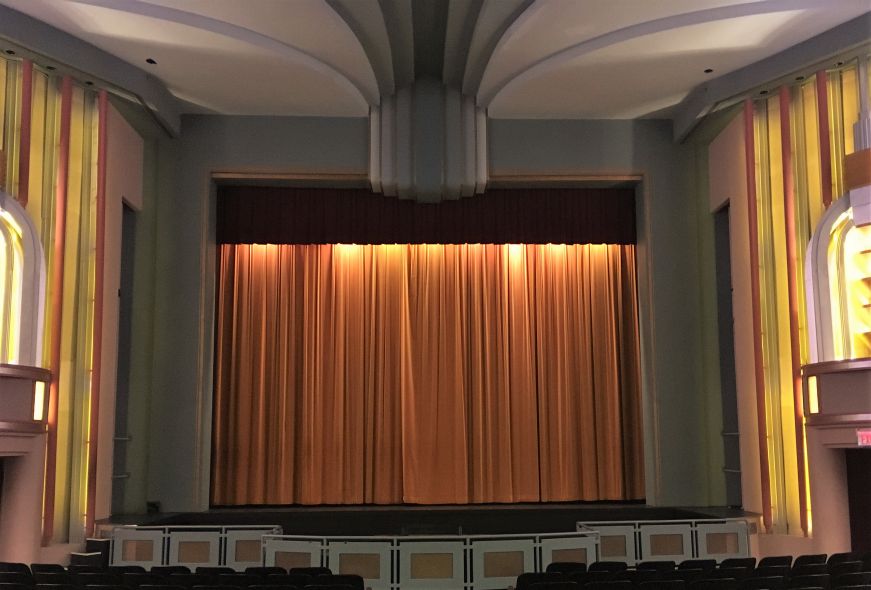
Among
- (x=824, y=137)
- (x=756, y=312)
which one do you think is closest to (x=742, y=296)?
(x=756, y=312)

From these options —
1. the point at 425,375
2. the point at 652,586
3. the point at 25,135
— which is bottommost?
the point at 652,586

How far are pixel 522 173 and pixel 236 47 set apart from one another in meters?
4.54

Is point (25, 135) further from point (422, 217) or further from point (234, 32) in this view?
point (422, 217)

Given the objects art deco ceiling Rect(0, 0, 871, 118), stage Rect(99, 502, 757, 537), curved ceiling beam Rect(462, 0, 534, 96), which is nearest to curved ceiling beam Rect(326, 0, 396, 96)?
art deco ceiling Rect(0, 0, 871, 118)

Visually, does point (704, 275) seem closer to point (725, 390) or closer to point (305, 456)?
point (725, 390)

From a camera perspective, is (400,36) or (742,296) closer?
(400,36)

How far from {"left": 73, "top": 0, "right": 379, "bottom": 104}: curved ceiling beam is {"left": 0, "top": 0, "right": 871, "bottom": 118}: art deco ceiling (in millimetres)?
14

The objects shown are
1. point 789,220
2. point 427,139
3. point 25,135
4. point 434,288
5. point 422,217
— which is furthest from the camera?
point 434,288

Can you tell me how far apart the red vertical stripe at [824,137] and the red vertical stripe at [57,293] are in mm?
8541

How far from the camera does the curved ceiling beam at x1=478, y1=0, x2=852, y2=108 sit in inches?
352

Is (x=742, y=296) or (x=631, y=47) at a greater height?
(x=631, y=47)

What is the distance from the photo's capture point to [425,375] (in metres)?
13.4

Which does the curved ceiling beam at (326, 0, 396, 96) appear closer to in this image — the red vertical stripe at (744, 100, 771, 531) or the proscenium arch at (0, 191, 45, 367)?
the proscenium arch at (0, 191, 45, 367)

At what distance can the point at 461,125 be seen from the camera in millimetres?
11984
